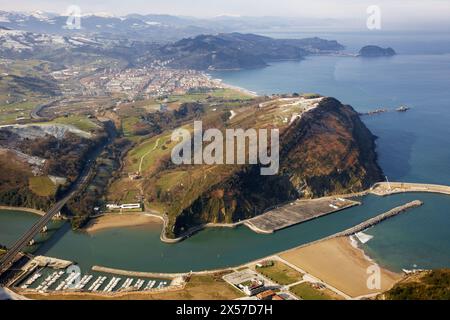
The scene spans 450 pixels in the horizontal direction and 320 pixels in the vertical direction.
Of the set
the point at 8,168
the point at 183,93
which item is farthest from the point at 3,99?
the point at 8,168

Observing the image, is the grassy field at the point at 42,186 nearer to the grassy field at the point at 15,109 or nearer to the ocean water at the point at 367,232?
the ocean water at the point at 367,232

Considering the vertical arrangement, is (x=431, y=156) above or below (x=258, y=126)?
below

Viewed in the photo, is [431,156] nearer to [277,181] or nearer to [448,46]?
[277,181]

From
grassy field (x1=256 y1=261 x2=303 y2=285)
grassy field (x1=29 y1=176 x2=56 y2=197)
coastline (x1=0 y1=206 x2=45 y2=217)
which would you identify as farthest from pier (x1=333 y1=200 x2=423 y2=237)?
grassy field (x1=29 y1=176 x2=56 y2=197)

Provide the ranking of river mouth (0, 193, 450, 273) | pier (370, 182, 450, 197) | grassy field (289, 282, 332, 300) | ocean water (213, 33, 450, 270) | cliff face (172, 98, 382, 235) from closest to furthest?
1. grassy field (289, 282, 332, 300)
2. river mouth (0, 193, 450, 273)
3. ocean water (213, 33, 450, 270)
4. cliff face (172, 98, 382, 235)
5. pier (370, 182, 450, 197)

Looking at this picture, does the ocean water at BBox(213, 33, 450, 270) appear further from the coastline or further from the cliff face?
the coastline

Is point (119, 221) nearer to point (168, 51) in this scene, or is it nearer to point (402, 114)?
point (402, 114)

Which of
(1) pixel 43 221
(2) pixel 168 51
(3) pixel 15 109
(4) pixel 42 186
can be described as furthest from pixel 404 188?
(2) pixel 168 51
